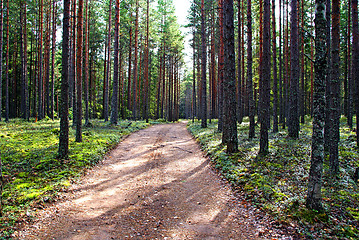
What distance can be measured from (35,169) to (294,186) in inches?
Result: 323

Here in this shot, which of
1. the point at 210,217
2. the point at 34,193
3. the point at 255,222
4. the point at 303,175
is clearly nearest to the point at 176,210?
the point at 210,217

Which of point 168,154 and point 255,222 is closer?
point 255,222

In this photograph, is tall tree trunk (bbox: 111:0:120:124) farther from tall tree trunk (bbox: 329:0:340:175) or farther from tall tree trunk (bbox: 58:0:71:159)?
tall tree trunk (bbox: 329:0:340:175)

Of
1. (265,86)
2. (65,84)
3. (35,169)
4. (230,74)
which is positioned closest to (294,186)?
(265,86)

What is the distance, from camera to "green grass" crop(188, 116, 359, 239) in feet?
14.5

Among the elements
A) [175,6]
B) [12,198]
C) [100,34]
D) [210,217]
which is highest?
[175,6]

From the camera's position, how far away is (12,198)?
516 centimetres

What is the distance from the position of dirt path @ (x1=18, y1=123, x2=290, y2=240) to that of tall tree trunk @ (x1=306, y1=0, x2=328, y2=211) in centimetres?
135

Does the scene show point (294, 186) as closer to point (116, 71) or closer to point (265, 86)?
point (265, 86)

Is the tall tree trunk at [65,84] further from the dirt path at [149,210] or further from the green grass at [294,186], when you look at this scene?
the green grass at [294,186]

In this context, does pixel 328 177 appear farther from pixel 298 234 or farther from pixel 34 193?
pixel 34 193

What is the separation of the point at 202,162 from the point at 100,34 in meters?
25.9

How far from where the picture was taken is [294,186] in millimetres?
6195

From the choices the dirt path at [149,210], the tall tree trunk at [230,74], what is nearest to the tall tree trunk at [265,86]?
the tall tree trunk at [230,74]
